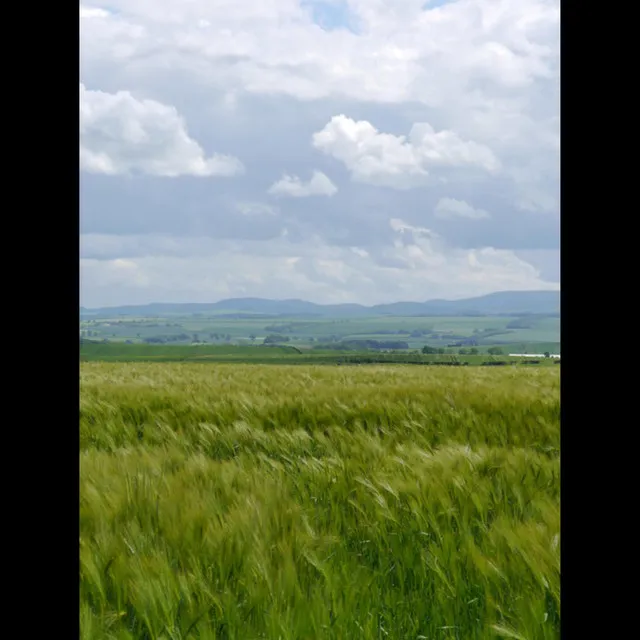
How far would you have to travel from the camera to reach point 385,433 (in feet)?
12.4

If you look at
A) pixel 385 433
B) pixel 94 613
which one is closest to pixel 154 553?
pixel 94 613
